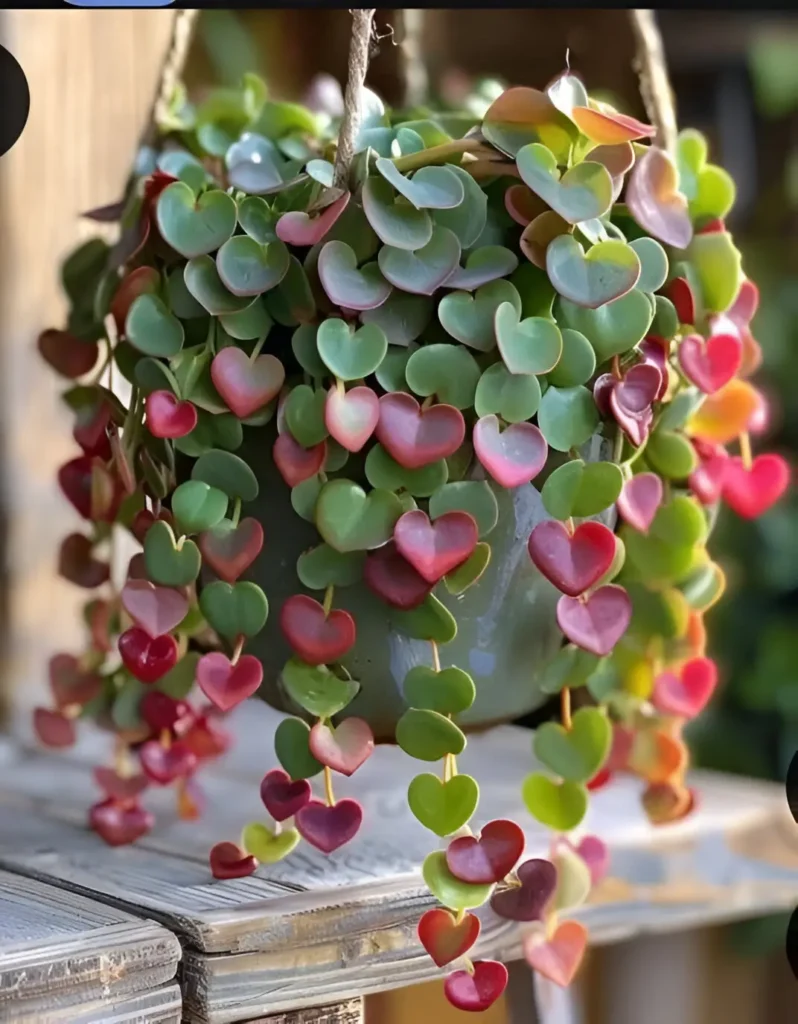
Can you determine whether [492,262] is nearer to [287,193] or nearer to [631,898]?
[287,193]

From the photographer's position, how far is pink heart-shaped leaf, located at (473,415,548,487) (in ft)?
1.48

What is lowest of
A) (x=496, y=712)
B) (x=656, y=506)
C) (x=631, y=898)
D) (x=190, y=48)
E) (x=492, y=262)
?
(x=631, y=898)

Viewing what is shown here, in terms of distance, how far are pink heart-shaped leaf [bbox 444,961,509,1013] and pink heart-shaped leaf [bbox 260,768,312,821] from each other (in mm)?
100

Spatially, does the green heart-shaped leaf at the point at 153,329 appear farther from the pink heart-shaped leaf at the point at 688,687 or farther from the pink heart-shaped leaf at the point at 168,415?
the pink heart-shaped leaf at the point at 688,687

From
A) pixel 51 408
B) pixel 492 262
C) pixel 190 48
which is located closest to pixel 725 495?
pixel 492 262

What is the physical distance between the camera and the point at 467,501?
1.53 ft

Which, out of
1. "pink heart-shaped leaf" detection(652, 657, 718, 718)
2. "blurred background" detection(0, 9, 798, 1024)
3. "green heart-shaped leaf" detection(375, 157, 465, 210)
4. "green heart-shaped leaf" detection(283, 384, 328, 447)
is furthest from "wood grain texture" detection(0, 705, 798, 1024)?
"blurred background" detection(0, 9, 798, 1024)

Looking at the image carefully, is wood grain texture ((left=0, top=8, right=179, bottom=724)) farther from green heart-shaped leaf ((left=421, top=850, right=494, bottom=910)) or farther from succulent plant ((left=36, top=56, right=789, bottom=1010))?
green heart-shaped leaf ((left=421, top=850, right=494, bottom=910))

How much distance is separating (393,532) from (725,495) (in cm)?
24

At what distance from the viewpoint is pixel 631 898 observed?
0.70 metres

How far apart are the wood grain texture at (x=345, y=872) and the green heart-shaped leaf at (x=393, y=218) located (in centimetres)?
29

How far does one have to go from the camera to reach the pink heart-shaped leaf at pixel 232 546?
0.49m

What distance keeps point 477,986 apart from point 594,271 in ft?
0.96
